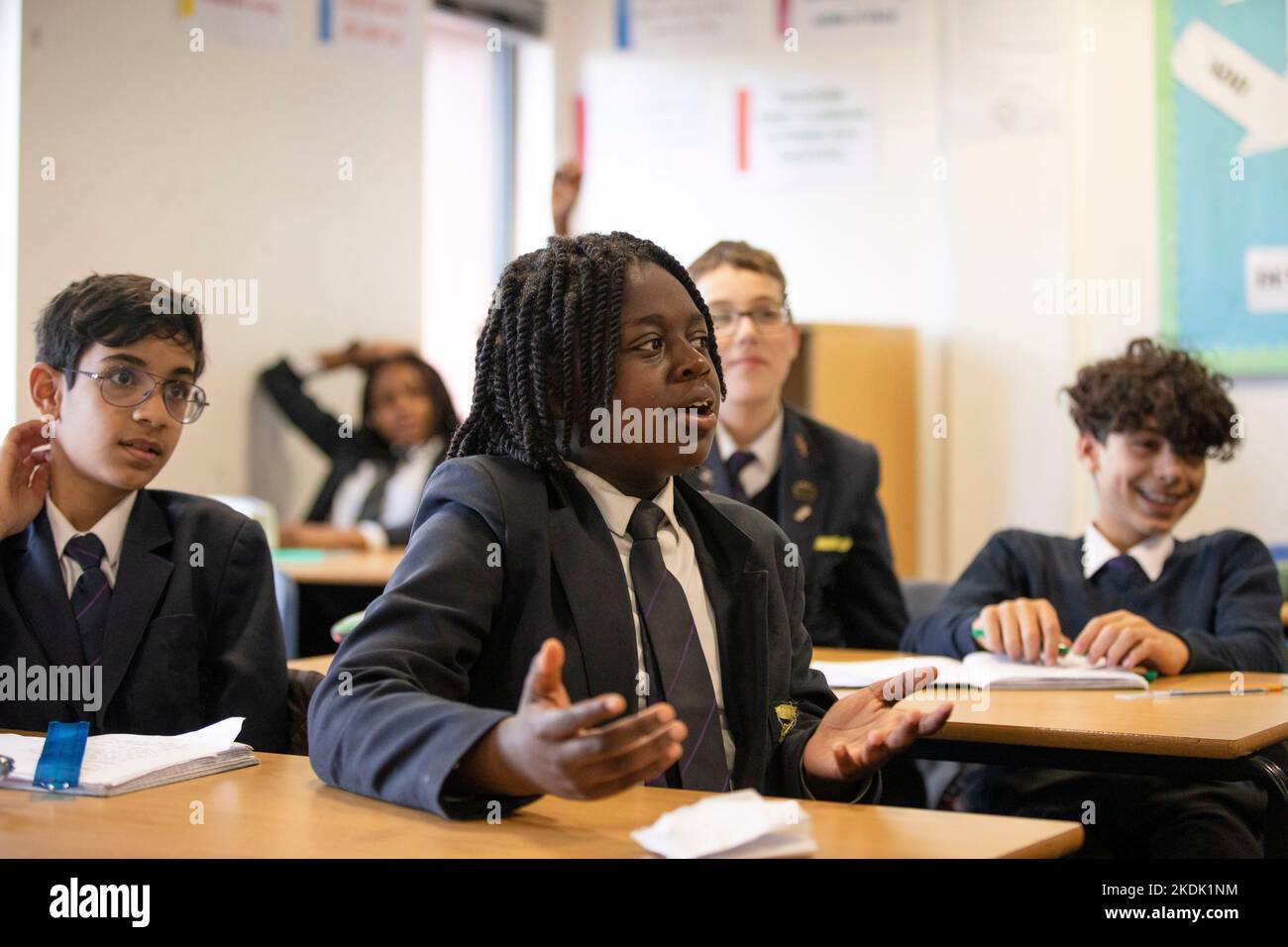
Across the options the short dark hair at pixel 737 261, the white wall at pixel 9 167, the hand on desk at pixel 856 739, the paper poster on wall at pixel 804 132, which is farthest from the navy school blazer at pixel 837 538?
the paper poster on wall at pixel 804 132

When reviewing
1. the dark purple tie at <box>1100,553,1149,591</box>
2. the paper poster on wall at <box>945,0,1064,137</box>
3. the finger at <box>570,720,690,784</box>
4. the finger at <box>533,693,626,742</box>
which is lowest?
the dark purple tie at <box>1100,553,1149,591</box>

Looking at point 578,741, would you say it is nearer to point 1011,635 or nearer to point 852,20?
point 1011,635

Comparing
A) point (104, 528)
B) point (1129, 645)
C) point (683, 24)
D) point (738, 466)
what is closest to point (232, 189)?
point (683, 24)

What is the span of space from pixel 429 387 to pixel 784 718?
11.6ft

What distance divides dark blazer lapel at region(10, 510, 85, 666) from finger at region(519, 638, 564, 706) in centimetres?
92

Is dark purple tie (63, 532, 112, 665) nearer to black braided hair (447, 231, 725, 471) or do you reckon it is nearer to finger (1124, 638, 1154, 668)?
black braided hair (447, 231, 725, 471)

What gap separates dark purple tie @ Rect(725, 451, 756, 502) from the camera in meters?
2.90

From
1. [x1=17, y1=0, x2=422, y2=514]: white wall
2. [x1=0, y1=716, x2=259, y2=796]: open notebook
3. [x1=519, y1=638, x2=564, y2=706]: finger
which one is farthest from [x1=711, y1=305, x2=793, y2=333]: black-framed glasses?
[x1=17, y1=0, x2=422, y2=514]: white wall

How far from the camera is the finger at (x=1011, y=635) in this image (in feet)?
7.58

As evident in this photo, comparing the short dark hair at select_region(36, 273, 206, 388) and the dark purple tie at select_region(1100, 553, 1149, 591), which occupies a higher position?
the short dark hair at select_region(36, 273, 206, 388)

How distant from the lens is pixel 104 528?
1.94 metres
